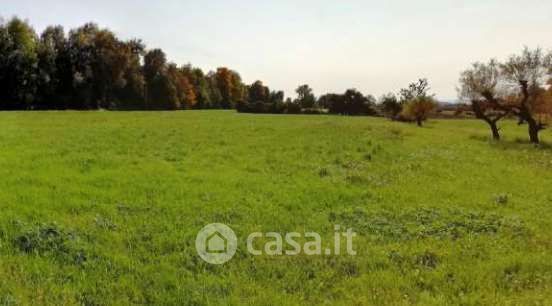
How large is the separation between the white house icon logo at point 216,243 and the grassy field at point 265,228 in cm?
15

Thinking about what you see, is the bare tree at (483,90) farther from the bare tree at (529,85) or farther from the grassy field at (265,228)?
the grassy field at (265,228)

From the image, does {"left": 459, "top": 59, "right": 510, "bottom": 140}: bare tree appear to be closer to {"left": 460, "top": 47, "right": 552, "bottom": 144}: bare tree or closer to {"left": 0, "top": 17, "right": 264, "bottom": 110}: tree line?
{"left": 460, "top": 47, "right": 552, "bottom": 144}: bare tree

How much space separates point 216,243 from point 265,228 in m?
1.02

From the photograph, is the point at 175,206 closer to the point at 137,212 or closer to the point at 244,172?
the point at 137,212

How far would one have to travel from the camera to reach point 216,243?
21.7 ft

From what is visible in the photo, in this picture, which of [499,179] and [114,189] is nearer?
[114,189]

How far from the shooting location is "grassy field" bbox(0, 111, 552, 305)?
16.8 feet

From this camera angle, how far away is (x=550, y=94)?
3148 cm

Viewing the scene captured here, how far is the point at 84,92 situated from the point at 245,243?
65.0m

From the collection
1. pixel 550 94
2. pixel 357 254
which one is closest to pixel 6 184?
pixel 357 254

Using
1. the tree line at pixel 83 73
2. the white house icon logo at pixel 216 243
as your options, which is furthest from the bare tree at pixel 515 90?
the tree line at pixel 83 73

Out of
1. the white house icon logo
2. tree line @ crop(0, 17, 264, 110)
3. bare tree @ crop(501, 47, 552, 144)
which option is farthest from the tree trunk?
tree line @ crop(0, 17, 264, 110)

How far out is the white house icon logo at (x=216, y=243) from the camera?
611 centimetres

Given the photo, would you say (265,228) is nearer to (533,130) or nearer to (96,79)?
(533,130)
